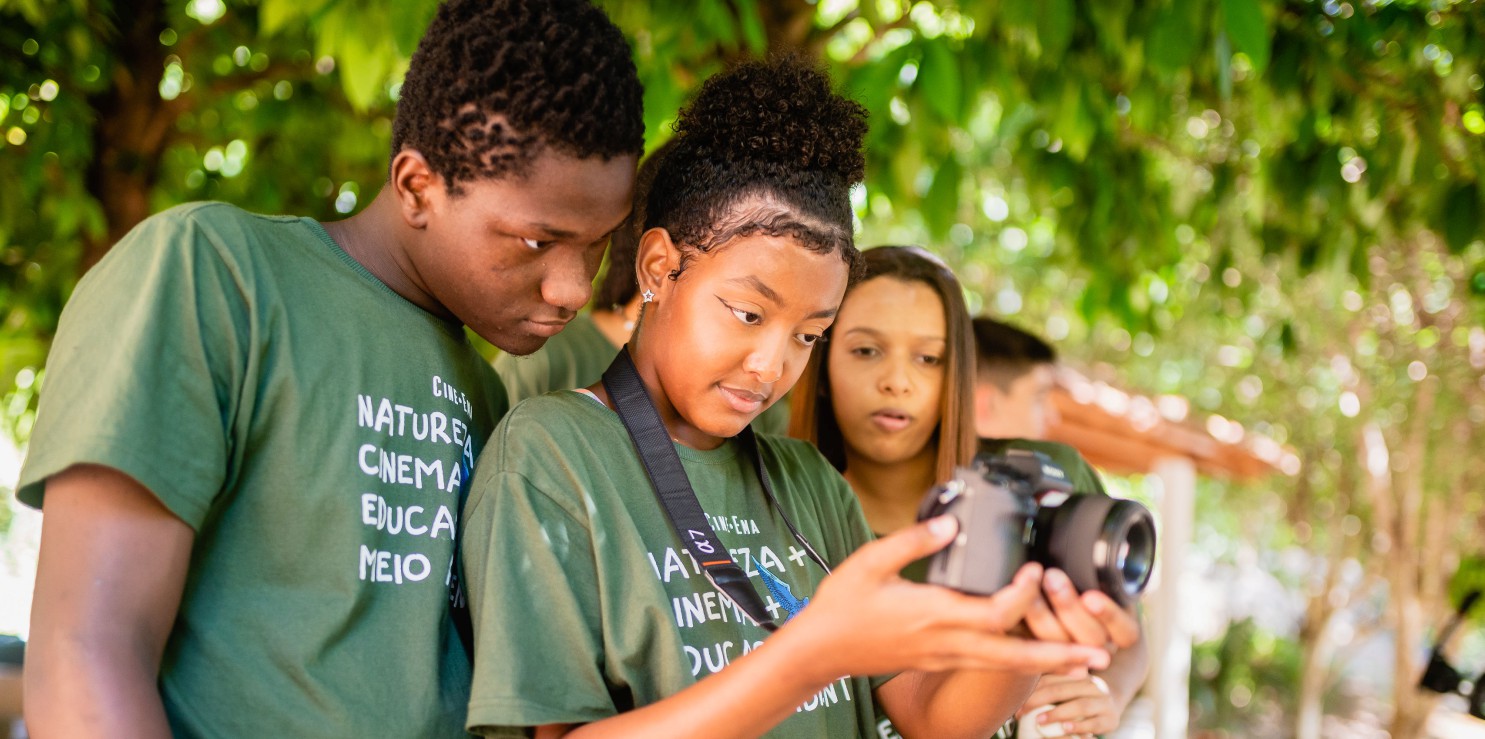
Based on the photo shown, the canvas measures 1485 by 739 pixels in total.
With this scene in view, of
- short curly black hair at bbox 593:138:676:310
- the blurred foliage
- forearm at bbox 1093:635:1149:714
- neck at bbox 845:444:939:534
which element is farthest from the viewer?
the blurred foliage

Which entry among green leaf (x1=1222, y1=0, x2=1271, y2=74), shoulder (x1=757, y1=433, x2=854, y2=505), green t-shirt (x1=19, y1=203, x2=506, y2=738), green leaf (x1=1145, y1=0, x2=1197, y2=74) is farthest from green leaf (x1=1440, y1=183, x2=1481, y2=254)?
green t-shirt (x1=19, y1=203, x2=506, y2=738)

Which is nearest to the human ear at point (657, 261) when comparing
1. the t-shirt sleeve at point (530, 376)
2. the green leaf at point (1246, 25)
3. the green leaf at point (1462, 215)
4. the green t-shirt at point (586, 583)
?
the green t-shirt at point (586, 583)

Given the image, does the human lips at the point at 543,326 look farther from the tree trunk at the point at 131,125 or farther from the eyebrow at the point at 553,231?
the tree trunk at the point at 131,125

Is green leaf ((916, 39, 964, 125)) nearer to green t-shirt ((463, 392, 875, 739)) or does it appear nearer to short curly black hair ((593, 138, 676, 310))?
short curly black hair ((593, 138, 676, 310))

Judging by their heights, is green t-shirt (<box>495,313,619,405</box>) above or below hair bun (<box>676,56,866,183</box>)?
below

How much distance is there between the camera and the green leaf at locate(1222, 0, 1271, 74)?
2.61m

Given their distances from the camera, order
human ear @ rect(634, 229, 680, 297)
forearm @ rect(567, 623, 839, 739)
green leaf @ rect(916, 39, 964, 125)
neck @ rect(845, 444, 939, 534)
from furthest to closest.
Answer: green leaf @ rect(916, 39, 964, 125) < neck @ rect(845, 444, 939, 534) < human ear @ rect(634, 229, 680, 297) < forearm @ rect(567, 623, 839, 739)

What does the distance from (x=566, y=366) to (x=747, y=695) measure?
1.75 m

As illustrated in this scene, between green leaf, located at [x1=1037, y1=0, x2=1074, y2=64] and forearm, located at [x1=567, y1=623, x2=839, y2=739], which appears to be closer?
forearm, located at [x1=567, y1=623, x2=839, y2=739]

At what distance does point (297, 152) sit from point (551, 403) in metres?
4.39

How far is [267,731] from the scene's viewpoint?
1.47 metres

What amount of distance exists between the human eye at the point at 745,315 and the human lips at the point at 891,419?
1049mm

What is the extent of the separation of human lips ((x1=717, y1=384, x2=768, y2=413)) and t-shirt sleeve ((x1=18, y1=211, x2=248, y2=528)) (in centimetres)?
67

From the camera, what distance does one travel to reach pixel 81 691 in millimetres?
1316
